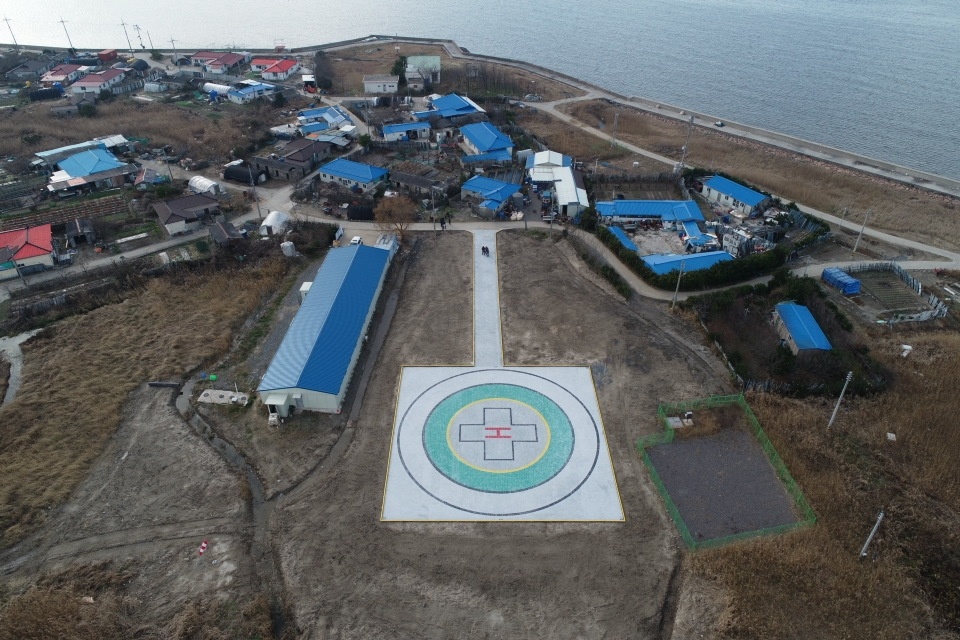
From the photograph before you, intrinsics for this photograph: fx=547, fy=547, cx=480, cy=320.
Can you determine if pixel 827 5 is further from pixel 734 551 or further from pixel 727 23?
pixel 734 551

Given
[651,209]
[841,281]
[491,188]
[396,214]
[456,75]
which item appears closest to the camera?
[841,281]

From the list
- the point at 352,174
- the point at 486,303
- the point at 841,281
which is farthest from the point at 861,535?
the point at 352,174

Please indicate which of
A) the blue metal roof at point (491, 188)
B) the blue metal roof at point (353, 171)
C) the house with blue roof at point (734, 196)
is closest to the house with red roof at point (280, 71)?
the blue metal roof at point (353, 171)

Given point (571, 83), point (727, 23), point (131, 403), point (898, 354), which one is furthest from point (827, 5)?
point (131, 403)

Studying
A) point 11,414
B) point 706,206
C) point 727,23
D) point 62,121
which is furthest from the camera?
point 727,23

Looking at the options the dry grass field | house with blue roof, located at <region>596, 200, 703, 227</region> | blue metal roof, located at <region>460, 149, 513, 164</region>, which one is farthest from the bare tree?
the dry grass field

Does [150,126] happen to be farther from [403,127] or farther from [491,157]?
[491,157]
